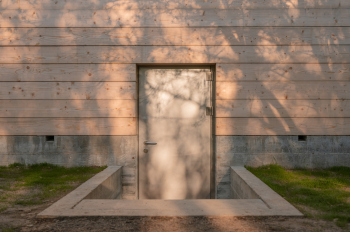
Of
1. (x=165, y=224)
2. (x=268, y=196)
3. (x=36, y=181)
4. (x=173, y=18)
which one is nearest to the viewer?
(x=165, y=224)

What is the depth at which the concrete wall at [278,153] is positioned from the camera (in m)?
5.91

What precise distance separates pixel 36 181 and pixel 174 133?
2.77 metres

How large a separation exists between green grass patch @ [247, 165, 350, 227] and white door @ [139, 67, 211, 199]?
119cm

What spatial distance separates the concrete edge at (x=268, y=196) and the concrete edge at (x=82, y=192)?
91.9 inches

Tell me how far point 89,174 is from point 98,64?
2.28m

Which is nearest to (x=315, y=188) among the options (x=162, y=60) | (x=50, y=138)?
(x=162, y=60)

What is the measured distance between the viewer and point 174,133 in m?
6.00

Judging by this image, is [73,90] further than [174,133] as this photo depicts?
No

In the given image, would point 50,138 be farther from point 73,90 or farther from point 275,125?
point 275,125

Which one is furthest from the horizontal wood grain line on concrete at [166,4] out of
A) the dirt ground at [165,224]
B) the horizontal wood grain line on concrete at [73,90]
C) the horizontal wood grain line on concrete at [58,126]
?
the dirt ground at [165,224]

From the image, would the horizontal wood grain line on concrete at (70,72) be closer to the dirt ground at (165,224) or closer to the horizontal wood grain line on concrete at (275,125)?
the horizontal wood grain line on concrete at (275,125)

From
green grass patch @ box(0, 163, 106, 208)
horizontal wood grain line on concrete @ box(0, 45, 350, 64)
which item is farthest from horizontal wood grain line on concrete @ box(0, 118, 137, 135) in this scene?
horizontal wood grain line on concrete @ box(0, 45, 350, 64)

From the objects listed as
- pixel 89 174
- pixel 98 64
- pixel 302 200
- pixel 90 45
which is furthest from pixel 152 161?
pixel 302 200

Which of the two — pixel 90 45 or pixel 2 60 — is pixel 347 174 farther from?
pixel 2 60
